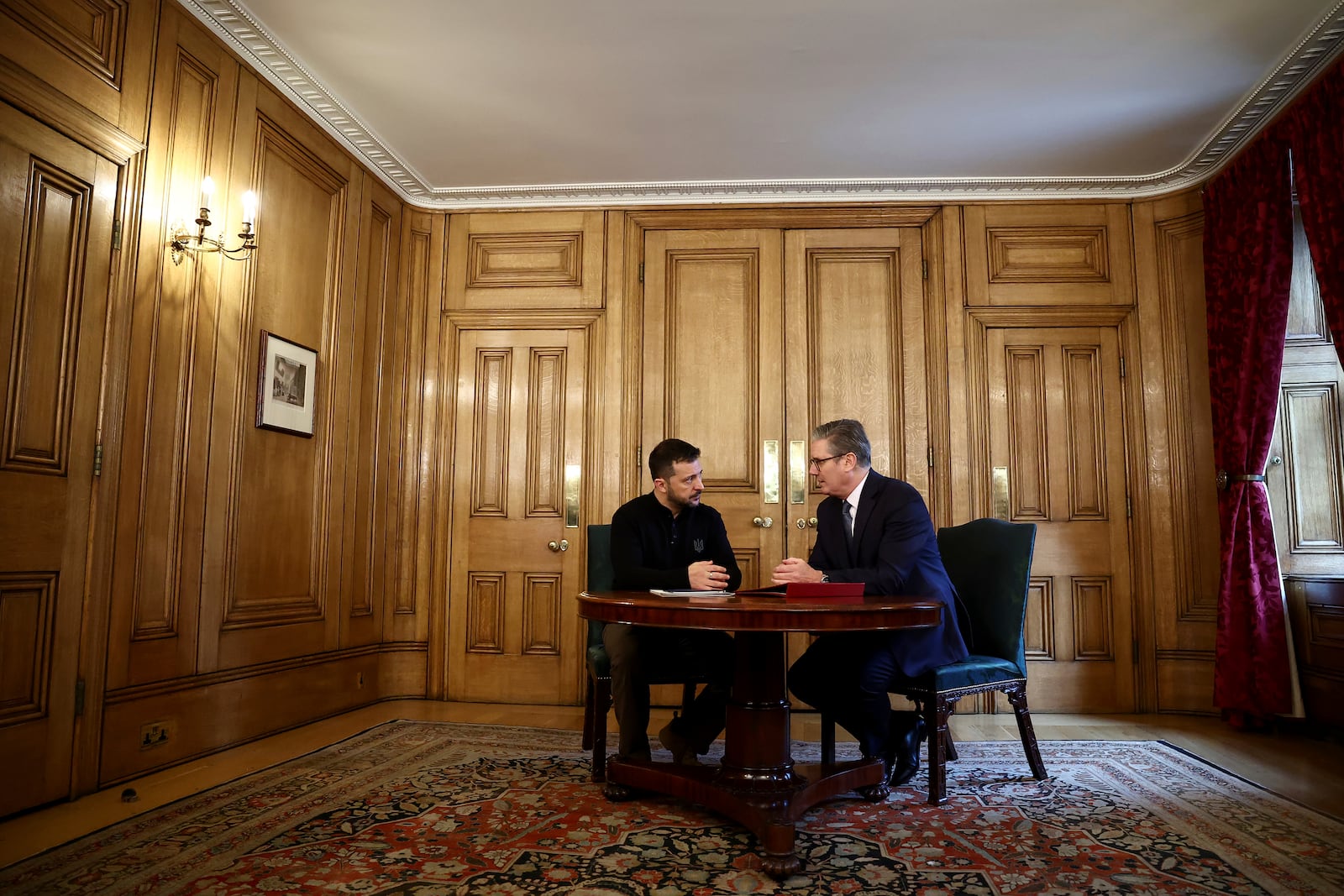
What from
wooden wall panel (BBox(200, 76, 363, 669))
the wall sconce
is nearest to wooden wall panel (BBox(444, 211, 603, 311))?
wooden wall panel (BBox(200, 76, 363, 669))

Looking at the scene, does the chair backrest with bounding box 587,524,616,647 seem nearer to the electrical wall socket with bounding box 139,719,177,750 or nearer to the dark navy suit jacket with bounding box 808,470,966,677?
the dark navy suit jacket with bounding box 808,470,966,677

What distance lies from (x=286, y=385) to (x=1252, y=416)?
15.6 feet

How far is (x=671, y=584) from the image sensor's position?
3084 millimetres

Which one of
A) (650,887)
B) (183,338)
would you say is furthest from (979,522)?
(183,338)

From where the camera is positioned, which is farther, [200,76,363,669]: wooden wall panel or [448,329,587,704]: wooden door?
[448,329,587,704]: wooden door

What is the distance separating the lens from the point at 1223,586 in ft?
14.6

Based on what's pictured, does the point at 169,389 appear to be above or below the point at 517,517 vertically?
above

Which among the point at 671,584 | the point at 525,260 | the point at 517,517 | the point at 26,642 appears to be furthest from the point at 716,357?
the point at 26,642

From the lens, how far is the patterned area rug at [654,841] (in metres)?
2.18

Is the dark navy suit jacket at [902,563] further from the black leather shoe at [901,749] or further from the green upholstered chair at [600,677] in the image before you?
the green upholstered chair at [600,677]

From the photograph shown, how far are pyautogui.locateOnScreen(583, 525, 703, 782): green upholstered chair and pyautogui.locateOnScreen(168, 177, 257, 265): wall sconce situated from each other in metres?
1.89

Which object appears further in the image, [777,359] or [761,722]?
[777,359]

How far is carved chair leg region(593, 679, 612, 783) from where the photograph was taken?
316cm

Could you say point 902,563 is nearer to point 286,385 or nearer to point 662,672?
point 662,672
